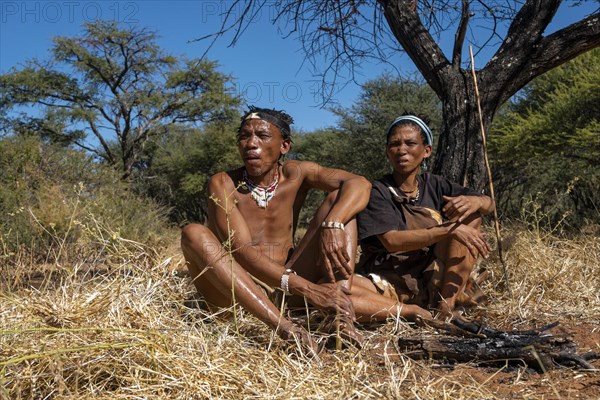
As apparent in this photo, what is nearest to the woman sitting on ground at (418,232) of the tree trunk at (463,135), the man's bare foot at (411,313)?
the man's bare foot at (411,313)

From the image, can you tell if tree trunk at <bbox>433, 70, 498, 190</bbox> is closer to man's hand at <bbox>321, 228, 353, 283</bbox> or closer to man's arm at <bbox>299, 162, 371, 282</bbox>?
man's arm at <bbox>299, 162, 371, 282</bbox>

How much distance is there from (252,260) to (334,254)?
445 millimetres

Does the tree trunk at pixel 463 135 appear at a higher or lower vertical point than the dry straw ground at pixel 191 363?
higher

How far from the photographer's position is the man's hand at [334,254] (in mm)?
3203

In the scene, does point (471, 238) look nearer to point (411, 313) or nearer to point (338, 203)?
point (411, 313)

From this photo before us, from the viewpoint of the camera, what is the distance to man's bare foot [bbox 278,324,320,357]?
108 inches

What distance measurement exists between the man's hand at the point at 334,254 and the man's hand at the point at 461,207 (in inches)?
29.9

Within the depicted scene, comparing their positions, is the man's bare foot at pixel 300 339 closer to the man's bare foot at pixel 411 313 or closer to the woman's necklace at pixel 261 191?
the man's bare foot at pixel 411 313

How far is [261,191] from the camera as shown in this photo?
3.79 metres

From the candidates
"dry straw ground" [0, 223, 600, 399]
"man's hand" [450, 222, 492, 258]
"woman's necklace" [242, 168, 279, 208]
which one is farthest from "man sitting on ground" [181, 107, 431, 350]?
"man's hand" [450, 222, 492, 258]

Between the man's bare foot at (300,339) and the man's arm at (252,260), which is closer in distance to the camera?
the man's bare foot at (300,339)

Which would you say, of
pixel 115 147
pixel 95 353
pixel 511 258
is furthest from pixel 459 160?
pixel 115 147

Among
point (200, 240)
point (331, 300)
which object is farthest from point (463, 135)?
point (200, 240)

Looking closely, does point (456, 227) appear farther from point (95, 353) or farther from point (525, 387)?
point (95, 353)
